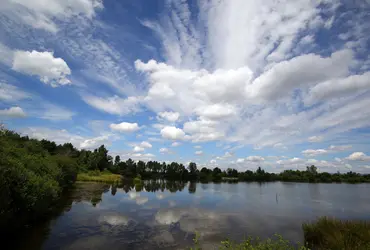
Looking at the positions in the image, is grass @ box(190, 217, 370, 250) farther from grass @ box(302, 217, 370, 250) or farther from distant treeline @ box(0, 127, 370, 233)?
distant treeline @ box(0, 127, 370, 233)

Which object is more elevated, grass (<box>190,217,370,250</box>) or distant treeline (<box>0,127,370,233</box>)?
distant treeline (<box>0,127,370,233</box>)

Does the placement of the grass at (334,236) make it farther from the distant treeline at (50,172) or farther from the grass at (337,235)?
the distant treeline at (50,172)

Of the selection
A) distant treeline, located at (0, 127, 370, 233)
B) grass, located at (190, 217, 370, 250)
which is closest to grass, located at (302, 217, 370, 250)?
grass, located at (190, 217, 370, 250)

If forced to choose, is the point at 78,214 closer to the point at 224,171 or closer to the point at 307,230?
the point at 307,230

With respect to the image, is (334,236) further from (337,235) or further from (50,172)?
(50,172)

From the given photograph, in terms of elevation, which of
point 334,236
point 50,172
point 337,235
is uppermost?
point 50,172

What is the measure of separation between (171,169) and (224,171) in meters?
44.0

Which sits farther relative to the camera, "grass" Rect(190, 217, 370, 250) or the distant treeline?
the distant treeline

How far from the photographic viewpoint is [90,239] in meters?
14.8

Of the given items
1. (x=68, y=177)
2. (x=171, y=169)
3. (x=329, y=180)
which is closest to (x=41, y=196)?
(x=68, y=177)

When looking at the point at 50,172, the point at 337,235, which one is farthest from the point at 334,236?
the point at 50,172

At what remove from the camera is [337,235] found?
43.8 ft

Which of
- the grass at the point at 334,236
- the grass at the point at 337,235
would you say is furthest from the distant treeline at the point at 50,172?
the grass at the point at 337,235

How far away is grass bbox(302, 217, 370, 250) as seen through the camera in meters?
11.9
